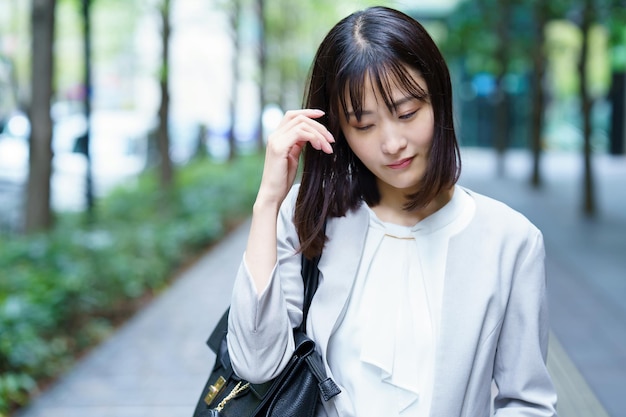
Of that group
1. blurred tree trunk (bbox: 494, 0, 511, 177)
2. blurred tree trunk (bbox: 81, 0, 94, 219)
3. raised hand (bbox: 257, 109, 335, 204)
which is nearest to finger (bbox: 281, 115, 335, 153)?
raised hand (bbox: 257, 109, 335, 204)

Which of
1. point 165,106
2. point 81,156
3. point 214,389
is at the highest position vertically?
point 214,389

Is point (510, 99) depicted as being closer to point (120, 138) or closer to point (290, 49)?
point (290, 49)

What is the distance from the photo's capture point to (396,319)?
1843 mm

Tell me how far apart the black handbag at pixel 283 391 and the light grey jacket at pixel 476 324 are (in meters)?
0.03

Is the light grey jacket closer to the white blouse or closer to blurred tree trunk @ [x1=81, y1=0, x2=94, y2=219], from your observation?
the white blouse

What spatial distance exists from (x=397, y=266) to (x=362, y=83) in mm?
419

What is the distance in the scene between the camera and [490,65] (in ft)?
66.9

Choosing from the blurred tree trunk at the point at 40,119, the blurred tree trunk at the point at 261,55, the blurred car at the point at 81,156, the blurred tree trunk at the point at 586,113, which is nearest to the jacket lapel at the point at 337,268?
the blurred tree trunk at the point at 40,119

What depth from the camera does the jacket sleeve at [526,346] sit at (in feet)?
5.78

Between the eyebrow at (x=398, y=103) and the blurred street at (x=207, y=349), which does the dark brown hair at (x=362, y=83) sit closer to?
the eyebrow at (x=398, y=103)

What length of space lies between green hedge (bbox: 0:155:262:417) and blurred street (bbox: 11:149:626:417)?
171 millimetres

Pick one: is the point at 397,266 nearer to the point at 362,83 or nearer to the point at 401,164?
the point at 401,164

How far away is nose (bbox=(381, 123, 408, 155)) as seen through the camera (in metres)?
1.73

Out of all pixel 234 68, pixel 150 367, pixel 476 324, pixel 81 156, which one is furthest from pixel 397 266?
pixel 234 68
